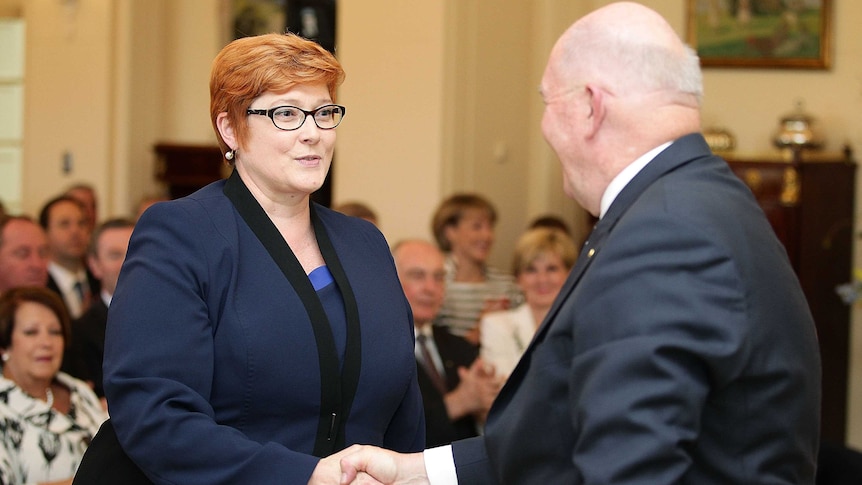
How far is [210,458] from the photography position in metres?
2.26

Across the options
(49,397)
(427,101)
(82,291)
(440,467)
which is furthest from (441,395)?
(427,101)

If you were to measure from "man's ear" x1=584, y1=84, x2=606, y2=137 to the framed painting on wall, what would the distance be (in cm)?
619

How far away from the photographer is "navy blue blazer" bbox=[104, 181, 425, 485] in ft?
7.39

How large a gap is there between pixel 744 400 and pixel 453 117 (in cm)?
592

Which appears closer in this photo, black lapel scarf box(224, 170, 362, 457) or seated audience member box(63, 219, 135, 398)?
black lapel scarf box(224, 170, 362, 457)

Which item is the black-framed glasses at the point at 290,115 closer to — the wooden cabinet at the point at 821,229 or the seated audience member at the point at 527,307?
the seated audience member at the point at 527,307

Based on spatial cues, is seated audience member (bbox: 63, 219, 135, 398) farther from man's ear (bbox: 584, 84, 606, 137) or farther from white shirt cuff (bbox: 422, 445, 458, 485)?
man's ear (bbox: 584, 84, 606, 137)

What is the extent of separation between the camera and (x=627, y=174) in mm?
1997

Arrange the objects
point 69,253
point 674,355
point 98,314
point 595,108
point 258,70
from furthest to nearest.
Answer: point 69,253 → point 98,314 → point 258,70 → point 595,108 → point 674,355

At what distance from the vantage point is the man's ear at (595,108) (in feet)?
6.43

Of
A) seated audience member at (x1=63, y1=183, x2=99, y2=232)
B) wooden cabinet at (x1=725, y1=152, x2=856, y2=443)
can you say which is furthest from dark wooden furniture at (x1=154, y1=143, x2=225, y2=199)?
wooden cabinet at (x1=725, y1=152, x2=856, y2=443)

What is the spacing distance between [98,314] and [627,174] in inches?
143

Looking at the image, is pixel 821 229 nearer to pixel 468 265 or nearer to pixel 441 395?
pixel 468 265

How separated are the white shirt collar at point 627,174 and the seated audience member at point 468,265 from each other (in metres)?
4.21
